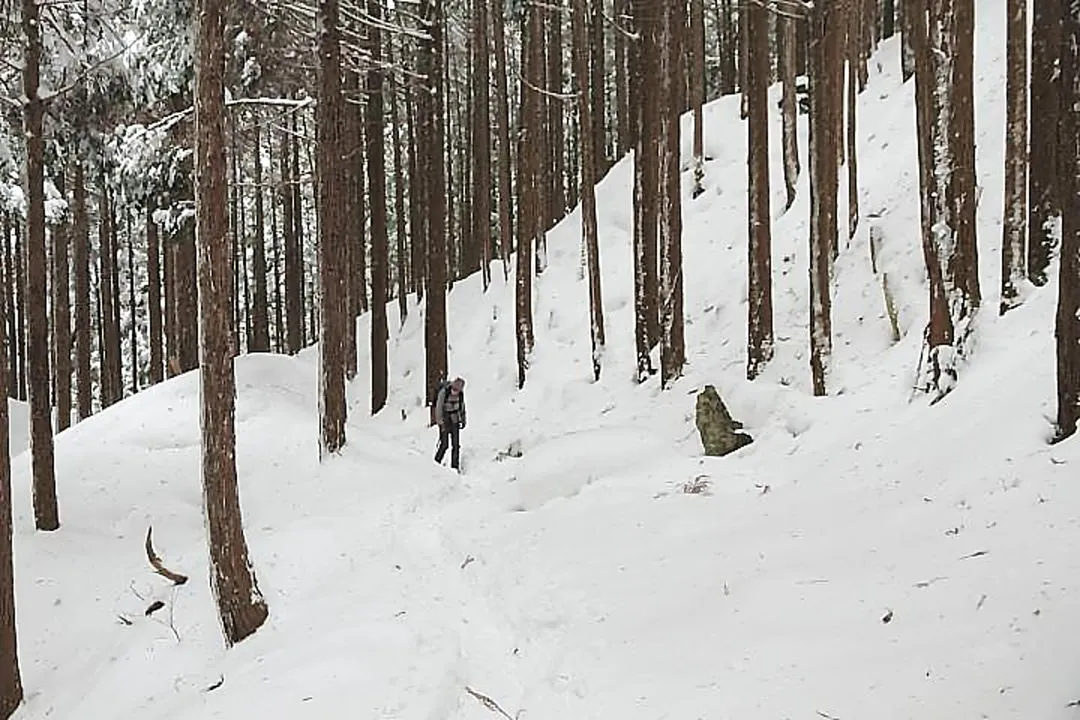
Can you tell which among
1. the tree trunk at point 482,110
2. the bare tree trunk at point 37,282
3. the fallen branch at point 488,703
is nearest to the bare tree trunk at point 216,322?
the fallen branch at point 488,703

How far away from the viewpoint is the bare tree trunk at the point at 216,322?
26.7ft

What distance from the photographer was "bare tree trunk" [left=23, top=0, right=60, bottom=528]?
1176cm

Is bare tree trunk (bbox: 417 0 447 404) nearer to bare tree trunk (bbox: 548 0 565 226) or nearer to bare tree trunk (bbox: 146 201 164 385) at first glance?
bare tree trunk (bbox: 548 0 565 226)

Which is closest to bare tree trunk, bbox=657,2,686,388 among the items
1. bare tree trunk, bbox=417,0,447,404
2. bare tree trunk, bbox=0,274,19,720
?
bare tree trunk, bbox=417,0,447,404

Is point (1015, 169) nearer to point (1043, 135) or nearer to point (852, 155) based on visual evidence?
point (1043, 135)

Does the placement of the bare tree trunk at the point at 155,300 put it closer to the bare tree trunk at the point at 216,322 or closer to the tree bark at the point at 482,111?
the tree bark at the point at 482,111

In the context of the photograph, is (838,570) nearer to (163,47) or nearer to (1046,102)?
(1046,102)

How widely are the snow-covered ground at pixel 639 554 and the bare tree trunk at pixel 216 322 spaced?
646 mm

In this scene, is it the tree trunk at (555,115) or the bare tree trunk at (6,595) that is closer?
the bare tree trunk at (6,595)

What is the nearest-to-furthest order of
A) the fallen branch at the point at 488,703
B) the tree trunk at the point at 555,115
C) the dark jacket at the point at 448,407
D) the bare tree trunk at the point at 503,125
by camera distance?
the fallen branch at the point at 488,703 < the dark jacket at the point at 448,407 < the bare tree trunk at the point at 503,125 < the tree trunk at the point at 555,115

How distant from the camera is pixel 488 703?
6664 mm

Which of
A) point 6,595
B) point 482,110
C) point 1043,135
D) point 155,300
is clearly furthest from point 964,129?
point 155,300

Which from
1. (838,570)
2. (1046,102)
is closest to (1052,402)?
(838,570)

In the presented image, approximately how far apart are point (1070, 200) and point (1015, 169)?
6.02 m
